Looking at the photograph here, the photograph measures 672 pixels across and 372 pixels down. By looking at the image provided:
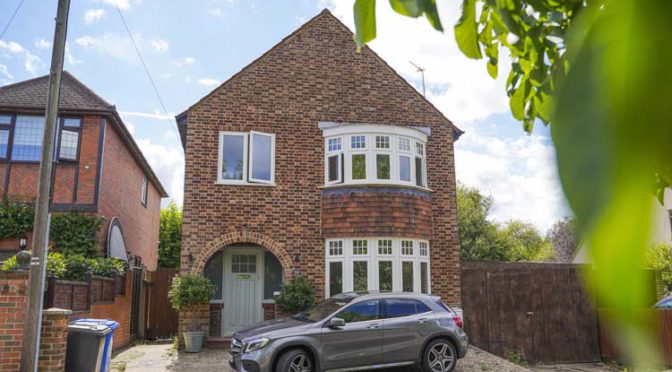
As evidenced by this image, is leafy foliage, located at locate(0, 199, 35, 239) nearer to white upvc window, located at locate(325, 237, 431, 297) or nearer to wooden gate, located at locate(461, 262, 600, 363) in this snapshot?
white upvc window, located at locate(325, 237, 431, 297)

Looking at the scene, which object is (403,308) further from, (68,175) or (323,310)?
(68,175)

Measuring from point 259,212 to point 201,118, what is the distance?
117 inches

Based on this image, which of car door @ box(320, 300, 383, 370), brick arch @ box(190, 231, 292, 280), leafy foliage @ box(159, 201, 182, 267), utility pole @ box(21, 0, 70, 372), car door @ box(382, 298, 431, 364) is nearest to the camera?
utility pole @ box(21, 0, 70, 372)

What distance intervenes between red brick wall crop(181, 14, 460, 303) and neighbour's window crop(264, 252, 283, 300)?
107 centimetres

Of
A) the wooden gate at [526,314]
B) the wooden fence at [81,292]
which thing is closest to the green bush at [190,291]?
the wooden fence at [81,292]

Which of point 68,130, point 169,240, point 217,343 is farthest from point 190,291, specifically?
point 169,240

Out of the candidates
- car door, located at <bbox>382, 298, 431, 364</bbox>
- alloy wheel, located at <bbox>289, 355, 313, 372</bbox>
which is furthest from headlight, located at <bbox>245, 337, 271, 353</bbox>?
car door, located at <bbox>382, 298, 431, 364</bbox>

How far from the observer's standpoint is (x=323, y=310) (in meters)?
11.2

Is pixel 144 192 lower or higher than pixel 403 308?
higher

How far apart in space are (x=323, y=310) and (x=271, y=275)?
4468mm

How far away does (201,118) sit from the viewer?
14695 millimetres

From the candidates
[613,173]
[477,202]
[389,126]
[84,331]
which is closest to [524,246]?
[477,202]

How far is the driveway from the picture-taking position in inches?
451

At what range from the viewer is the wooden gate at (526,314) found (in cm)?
1503
